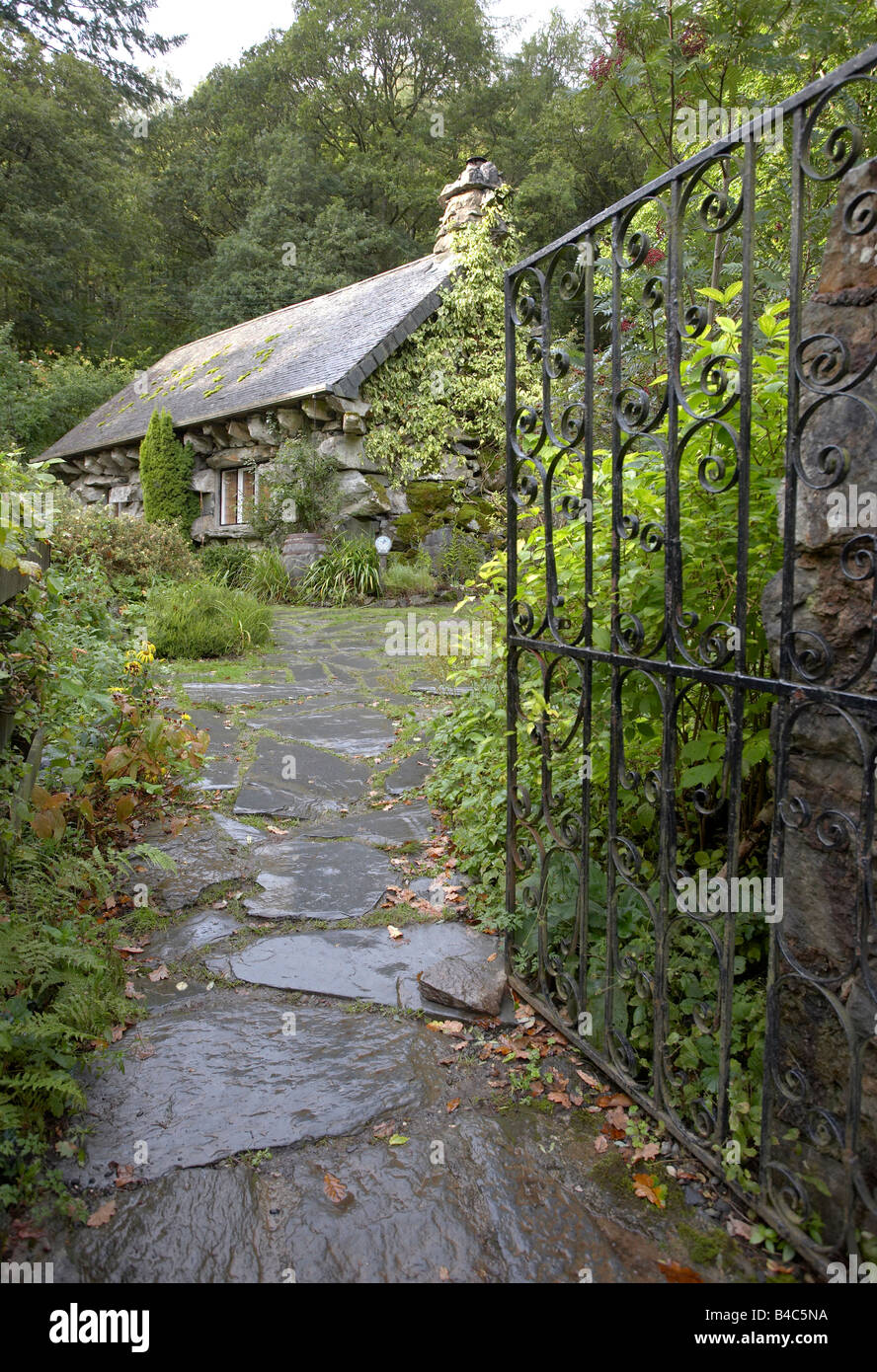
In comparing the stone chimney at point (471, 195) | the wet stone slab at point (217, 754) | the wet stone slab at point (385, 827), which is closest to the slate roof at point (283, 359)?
the stone chimney at point (471, 195)

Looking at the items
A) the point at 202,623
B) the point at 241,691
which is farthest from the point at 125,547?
the point at 241,691

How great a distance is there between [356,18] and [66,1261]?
3373 centimetres

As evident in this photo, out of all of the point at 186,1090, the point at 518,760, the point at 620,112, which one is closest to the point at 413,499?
the point at 620,112

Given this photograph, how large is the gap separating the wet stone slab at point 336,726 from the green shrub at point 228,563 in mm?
6542

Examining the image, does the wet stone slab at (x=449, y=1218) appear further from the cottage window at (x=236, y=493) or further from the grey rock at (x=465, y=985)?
the cottage window at (x=236, y=493)

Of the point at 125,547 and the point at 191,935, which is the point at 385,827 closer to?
the point at 191,935

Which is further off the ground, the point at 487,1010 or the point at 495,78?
the point at 495,78

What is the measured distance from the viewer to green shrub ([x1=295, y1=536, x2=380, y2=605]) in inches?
453

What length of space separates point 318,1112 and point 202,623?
624cm

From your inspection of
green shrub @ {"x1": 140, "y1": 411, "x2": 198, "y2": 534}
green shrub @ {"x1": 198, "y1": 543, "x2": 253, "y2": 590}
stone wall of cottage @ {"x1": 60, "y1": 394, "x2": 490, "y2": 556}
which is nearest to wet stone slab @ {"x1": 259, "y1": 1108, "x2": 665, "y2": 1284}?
green shrub @ {"x1": 198, "y1": 543, "x2": 253, "y2": 590}

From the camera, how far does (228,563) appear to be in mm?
12672

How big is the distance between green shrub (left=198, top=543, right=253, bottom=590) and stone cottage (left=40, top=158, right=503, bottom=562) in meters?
0.56
